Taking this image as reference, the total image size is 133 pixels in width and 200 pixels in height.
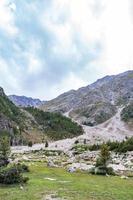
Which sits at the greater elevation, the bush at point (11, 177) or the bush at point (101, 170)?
the bush at point (101, 170)

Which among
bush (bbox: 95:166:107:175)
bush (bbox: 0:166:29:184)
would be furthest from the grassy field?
bush (bbox: 95:166:107:175)

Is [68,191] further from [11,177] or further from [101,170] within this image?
[101,170]

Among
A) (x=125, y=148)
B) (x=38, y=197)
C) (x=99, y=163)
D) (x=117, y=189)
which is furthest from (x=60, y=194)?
(x=125, y=148)

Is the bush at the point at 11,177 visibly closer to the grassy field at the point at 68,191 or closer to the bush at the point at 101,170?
the grassy field at the point at 68,191

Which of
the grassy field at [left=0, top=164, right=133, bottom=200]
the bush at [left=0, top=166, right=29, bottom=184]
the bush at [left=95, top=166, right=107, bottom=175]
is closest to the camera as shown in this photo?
the grassy field at [left=0, top=164, right=133, bottom=200]

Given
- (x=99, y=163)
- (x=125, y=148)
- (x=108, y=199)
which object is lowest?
(x=108, y=199)

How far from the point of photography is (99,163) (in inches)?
2506

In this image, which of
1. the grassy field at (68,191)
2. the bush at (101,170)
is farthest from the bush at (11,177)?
the bush at (101,170)

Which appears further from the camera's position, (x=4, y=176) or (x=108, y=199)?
(x=4, y=176)

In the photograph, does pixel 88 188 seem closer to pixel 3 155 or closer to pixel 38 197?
pixel 38 197

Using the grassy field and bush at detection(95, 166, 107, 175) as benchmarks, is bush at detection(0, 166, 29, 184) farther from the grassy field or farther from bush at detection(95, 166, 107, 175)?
bush at detection(95, 166, 107, 175)

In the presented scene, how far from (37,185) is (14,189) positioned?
3.67m

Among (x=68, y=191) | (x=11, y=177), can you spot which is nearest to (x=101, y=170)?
(x=11, y=177)

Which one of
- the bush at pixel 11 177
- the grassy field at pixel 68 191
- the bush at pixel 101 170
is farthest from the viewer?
the bush at pixel 101 170
